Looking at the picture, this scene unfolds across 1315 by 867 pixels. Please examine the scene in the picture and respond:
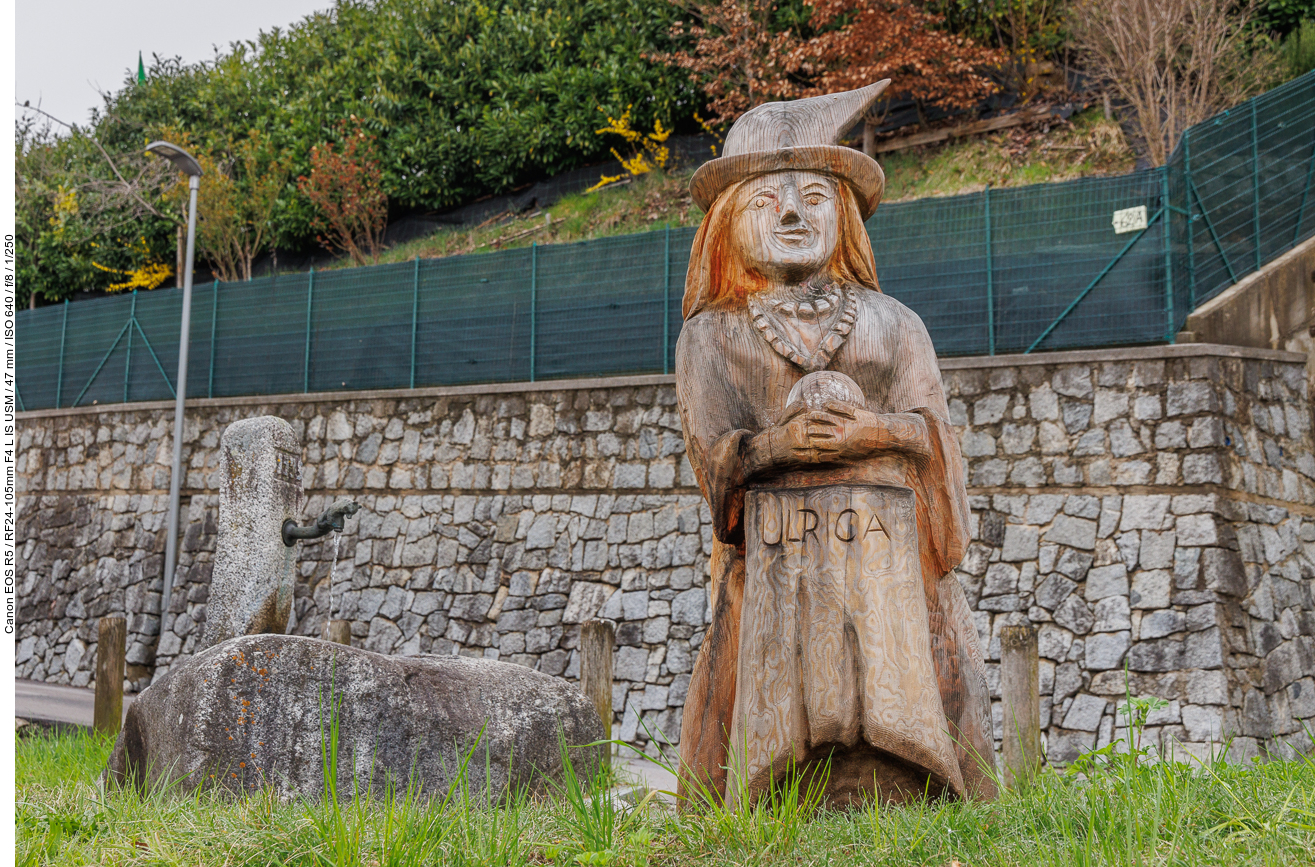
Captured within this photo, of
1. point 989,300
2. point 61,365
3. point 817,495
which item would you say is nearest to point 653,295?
point 989,300

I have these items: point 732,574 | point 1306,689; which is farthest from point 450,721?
point 1306,689

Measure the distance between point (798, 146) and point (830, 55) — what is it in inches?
478

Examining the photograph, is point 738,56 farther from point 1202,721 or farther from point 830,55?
point 1202,721

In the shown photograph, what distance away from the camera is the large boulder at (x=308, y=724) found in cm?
387

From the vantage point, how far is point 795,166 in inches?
137

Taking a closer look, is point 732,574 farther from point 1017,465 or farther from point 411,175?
point 411,175

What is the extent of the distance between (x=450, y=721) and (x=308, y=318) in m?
9.91

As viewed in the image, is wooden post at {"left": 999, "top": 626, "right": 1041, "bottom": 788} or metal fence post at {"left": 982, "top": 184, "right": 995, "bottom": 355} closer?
wooden post at {"left": 999, "top": 626, "right": 1041, "bottom": 788}

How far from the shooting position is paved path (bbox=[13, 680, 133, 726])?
9945 mm

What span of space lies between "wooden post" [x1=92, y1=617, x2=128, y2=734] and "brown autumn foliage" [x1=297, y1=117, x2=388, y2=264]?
38.2ft

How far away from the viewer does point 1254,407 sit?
8.57m

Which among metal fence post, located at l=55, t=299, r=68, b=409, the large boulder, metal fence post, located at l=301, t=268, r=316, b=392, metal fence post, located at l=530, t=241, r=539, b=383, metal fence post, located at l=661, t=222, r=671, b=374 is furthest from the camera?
metal fence post, located at l=55, t=299, r=68, b=409

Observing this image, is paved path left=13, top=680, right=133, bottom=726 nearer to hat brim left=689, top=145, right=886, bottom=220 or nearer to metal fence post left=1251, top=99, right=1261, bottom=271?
hat brim left=689, top=145, right=886, bottom=220

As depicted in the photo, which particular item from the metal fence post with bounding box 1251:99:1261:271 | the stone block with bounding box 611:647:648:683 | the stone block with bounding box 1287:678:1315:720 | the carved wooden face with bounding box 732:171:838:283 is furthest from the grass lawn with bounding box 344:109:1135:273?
the carved wooden face with bounding box 732:171:838:283
